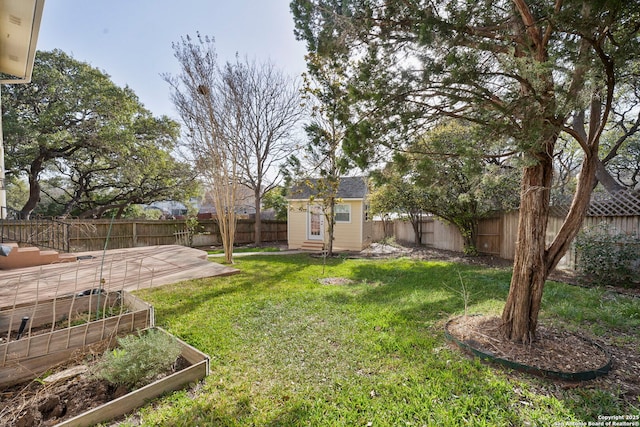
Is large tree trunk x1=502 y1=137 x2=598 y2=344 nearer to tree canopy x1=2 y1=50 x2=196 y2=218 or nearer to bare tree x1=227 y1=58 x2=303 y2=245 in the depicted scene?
bare tree x1=227 y1=58 x2=303 y2=245

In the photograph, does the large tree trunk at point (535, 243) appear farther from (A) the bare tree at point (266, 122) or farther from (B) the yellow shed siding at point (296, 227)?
(B) the yellow shed siding at point (296, 227)

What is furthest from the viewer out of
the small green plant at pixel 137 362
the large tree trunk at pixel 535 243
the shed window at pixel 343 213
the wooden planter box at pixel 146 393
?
the shed window at pixel 343 213

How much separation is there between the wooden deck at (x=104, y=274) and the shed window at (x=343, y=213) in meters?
6.43

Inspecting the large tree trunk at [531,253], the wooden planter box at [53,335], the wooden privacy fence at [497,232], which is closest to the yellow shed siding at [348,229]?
the wooden privacy fence at [497,232]

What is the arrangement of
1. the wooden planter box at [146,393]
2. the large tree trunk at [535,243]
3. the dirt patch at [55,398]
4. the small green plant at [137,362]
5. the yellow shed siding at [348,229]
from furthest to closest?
the yellow shed siding at [348,229], the large tree trunk at [535,243], the small green plant at [137,362], the dirt patch at [55,398], the wooden planter box at [146,393]

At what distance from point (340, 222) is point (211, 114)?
24.7ft

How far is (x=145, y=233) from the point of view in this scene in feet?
41.6

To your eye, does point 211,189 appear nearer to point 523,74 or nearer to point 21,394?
point 21,394

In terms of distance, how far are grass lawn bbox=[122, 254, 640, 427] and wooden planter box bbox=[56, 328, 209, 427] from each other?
8 centimetres

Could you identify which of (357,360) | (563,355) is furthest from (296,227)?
(563,355)

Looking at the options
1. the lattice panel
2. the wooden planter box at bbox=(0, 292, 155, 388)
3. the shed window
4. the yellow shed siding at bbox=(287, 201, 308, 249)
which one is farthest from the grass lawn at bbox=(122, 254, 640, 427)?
the yellow shed siding at bbox=(287, 201, 308, 249)

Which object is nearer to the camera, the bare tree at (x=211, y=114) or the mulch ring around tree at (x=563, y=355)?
the mulch ring around tree at (x=563, y=355)

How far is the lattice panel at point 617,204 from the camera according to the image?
594cm

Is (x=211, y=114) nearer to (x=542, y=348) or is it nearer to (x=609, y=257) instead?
(x=542, y=348)
